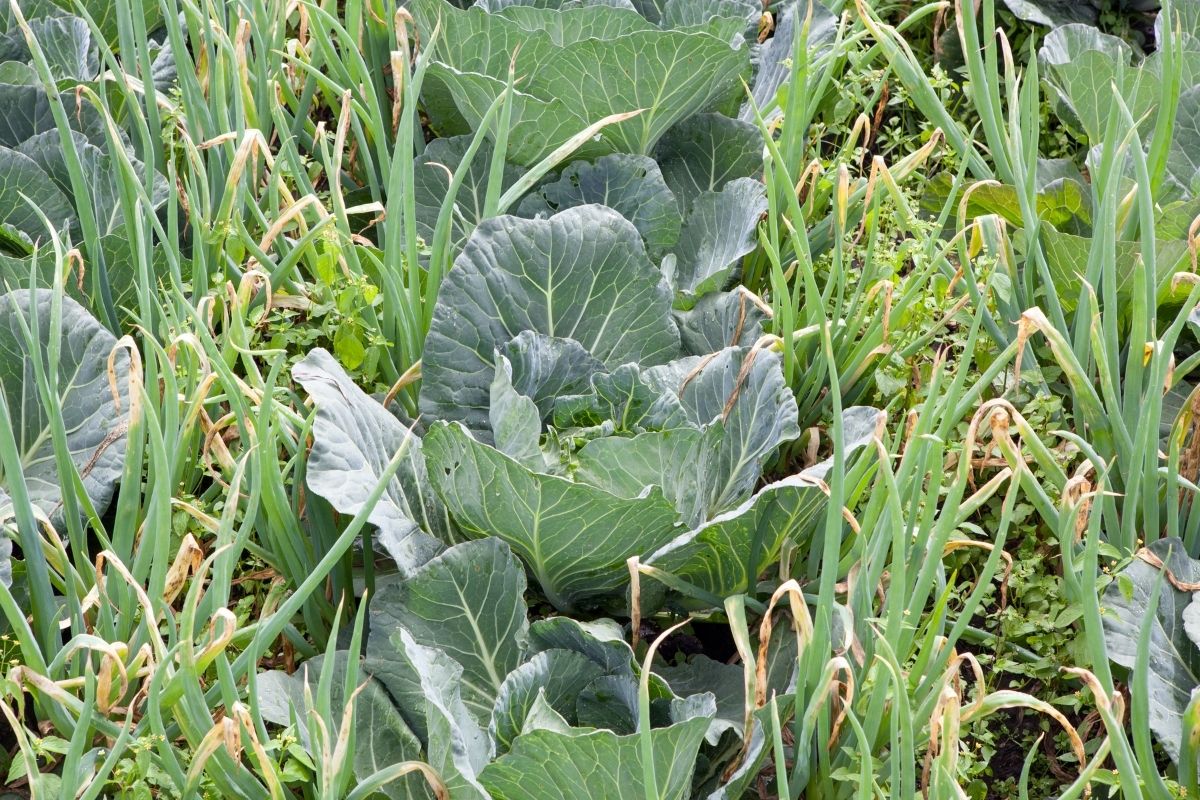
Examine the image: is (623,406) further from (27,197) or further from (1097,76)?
(1097,76)

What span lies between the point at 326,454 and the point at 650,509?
1.09 ft

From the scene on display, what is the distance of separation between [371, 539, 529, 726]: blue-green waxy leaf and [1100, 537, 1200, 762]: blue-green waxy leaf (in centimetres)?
64

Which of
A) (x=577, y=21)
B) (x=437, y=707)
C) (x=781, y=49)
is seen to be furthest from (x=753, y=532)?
(x=781, y=49)

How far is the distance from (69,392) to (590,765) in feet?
2.62

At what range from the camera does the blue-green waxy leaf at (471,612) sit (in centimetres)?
129

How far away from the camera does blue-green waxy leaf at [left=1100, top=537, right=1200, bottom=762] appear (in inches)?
51.4

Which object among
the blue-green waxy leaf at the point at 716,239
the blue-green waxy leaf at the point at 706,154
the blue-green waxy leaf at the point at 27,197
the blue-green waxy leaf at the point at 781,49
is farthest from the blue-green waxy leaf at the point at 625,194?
the blue-green waxy leaf at the point at 27,197

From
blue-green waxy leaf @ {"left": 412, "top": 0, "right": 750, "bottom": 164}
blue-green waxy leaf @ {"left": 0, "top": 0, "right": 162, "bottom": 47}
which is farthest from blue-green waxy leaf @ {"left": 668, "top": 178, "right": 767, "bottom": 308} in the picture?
blue-green waxy leaf @ {"left": 0, "top": 0, "right": 162, "bottom": 47}

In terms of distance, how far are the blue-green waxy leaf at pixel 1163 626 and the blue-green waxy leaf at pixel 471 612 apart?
64cm

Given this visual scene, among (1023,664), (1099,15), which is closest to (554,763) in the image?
(1023,664)

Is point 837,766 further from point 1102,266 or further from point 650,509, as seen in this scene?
point 1102,266

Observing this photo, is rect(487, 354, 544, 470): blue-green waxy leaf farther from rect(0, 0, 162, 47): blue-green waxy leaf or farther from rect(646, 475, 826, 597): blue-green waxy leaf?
rect(0, 0, 162, 47): blue-green waxy leaf

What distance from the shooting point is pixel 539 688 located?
1246mm

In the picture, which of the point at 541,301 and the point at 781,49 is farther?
the point at 781,49
